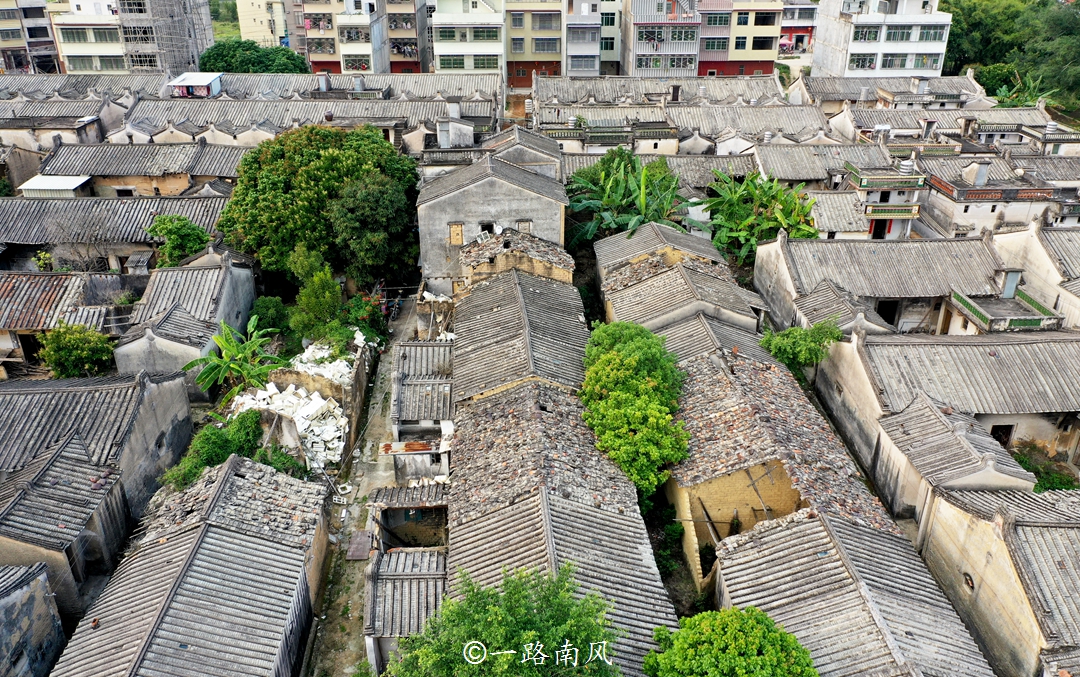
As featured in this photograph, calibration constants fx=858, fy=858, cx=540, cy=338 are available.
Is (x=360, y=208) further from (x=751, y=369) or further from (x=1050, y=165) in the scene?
(x=1050, y=165)

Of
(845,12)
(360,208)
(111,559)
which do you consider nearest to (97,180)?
(360,208)

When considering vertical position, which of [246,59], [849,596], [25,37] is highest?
[25,37]

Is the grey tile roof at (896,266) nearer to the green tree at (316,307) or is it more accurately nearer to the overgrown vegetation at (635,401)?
the overgrown vegetation at (635,401)

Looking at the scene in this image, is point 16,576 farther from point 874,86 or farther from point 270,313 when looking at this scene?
point 874,86

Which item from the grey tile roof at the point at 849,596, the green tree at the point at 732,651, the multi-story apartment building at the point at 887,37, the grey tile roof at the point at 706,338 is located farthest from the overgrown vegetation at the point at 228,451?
the multi-story apartment building at the point at 887,37

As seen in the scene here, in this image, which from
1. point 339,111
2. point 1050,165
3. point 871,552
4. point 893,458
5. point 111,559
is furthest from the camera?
point 339,111

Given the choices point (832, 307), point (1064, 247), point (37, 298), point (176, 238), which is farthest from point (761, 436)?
point (37, 298)
